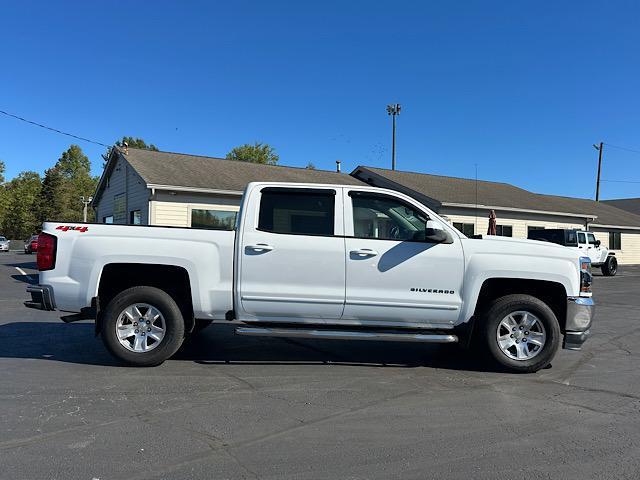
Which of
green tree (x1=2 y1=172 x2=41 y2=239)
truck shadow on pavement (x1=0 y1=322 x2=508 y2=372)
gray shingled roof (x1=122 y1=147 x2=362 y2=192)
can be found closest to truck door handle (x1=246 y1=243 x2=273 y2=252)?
truck shadow on pavement (x1=0 y1=322 x2=508 y2=372)

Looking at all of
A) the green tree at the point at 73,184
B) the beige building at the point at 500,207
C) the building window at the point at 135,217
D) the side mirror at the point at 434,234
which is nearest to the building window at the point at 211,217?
the building window at the point at 135,217

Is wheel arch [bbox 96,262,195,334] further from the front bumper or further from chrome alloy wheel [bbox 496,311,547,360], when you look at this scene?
the front bumper

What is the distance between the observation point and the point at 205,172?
70.5 ft

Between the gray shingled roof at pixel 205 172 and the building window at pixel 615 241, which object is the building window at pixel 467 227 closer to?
the gray shingled roof at pixel 205 172

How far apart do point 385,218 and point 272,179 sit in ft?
54.5

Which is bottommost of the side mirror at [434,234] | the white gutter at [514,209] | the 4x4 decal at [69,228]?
the 4x4 decal at [69,228]

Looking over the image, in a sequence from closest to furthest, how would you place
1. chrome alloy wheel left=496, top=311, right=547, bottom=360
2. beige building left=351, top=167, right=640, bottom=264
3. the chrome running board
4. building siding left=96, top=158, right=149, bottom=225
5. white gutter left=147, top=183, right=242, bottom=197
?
the chrome running board < chrome alloy wheel left=496, top=311, right=547, bottom=360 < white gutter left=147, top=183, right=242, bottom=197 < building siding left=96, top=158, right=149, bottom=225 < beige building left=351, top=167, right=640, bottom=264

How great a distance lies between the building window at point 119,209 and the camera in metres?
22.0

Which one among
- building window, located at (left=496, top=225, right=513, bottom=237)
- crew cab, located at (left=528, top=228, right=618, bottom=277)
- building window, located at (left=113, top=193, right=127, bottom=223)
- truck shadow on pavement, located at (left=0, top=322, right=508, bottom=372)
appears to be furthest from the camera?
building window, located at (left=496, top=225, right=513, bottom=237)

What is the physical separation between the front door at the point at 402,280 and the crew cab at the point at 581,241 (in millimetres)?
18269

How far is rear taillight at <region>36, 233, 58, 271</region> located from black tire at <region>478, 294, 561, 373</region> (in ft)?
15.7

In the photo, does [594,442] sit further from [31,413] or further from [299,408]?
[31,413]

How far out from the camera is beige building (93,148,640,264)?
19.1 metres

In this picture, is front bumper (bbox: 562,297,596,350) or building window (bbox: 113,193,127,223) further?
building window (bbox: 113,193,127,223)
